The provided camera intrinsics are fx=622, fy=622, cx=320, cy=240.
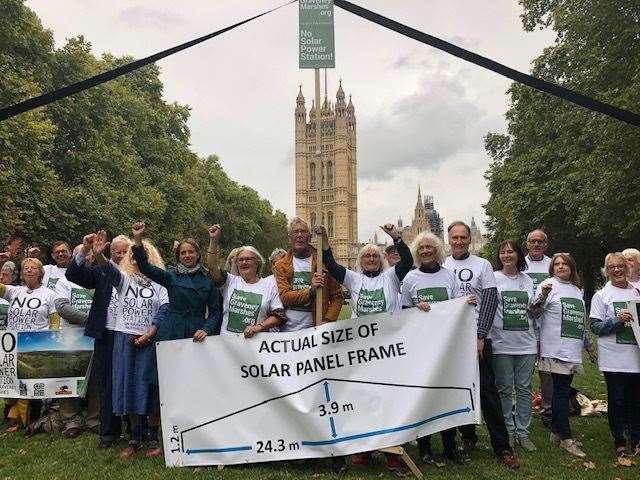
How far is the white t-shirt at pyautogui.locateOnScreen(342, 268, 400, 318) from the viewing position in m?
6.09

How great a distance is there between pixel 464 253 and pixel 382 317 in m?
1.14

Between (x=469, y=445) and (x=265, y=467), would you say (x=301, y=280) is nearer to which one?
(x=265, y=467)

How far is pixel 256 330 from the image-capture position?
5914 millimetres

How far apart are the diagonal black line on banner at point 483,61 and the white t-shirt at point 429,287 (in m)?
2.12

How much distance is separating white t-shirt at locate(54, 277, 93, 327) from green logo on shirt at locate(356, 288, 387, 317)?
3.62m

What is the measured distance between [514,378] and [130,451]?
406cm

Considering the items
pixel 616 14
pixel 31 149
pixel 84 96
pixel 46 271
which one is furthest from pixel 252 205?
pixel 46 271

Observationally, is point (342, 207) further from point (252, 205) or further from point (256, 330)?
point (256, 330)

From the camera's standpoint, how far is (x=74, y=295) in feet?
25.7

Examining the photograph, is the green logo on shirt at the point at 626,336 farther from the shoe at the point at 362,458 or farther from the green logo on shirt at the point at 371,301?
the shoe at the point at 362,458

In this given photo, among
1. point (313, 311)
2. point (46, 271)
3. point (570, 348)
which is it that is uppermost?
point (46, 271)

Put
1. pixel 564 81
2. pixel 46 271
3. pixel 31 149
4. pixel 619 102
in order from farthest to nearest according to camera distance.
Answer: pixel 564 81, pixel 31 149, pixel 619 102, pixel 46 271

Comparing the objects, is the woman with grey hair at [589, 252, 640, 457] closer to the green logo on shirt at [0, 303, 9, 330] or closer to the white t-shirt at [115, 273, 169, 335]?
the white t-shirt at [115, 273, 169, 335]

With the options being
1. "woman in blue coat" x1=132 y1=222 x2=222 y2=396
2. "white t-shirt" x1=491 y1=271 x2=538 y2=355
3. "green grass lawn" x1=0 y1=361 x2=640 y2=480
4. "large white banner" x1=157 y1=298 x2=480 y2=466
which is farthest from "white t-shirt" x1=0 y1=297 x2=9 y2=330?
"white t-shirt" x1=491 y1=271 x2=538 y2=355
